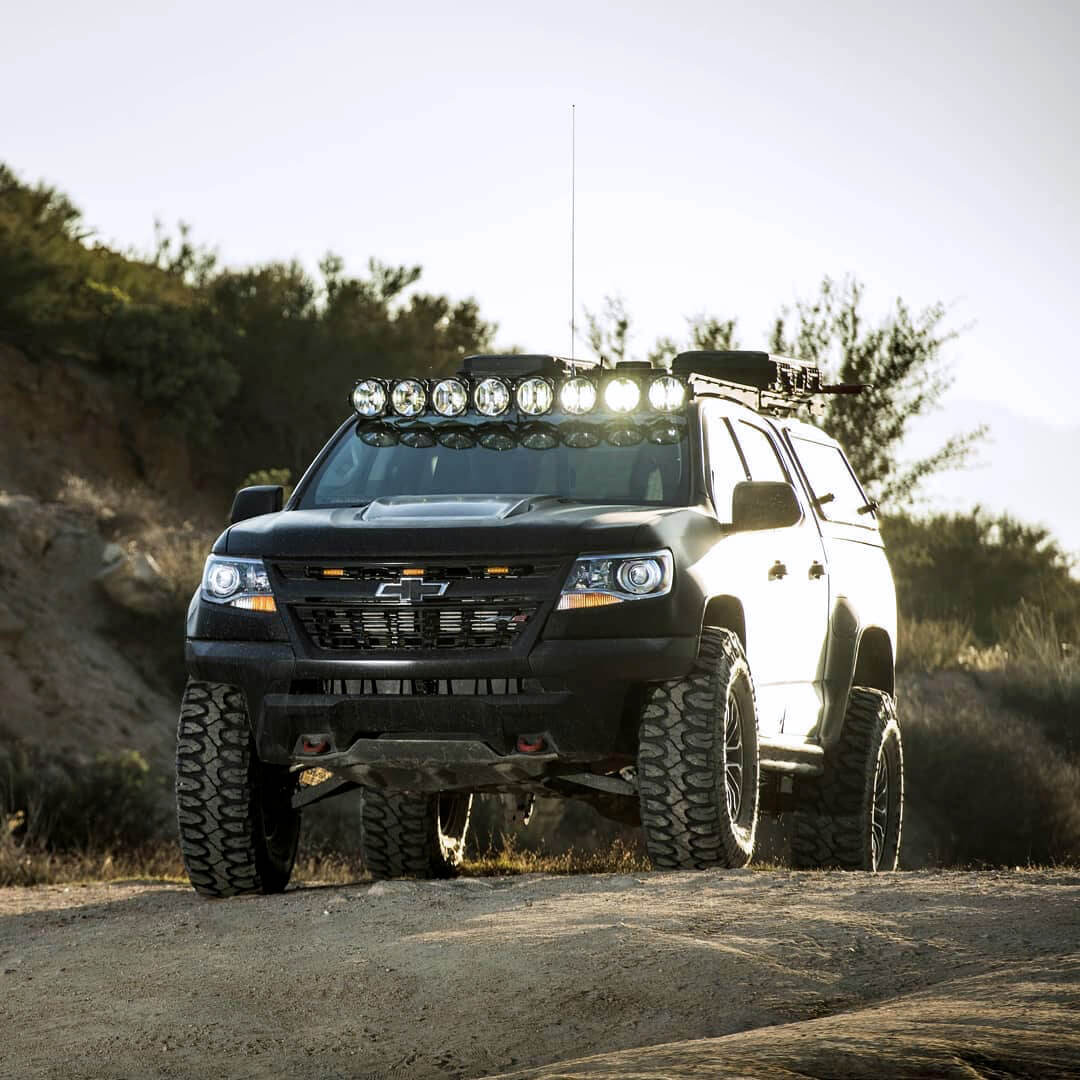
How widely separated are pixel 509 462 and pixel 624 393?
631 mm

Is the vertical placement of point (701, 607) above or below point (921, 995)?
above

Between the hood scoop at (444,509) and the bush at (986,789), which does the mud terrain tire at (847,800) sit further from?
the bush at (986,789)

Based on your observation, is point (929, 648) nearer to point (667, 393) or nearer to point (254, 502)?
point (667, 393)

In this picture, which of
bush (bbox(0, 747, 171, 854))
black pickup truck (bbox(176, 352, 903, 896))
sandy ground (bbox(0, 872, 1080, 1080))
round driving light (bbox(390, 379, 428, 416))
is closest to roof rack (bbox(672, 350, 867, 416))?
black pickup truck (bbox(176, 352, 903, 896))

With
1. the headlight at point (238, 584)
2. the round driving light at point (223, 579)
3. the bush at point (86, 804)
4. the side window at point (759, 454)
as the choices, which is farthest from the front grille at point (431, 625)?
the bush at point (86, 804)

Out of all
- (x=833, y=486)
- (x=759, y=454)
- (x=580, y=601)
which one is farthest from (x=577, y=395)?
(x=833, y=486)

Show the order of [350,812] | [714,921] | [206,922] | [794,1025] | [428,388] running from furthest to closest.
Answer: [350,812] < [428,388] < [206,922] < [714,921] < [794,1025]

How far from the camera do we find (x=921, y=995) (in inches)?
220

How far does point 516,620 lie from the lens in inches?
312

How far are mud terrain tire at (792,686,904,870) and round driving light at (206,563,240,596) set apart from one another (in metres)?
3.86

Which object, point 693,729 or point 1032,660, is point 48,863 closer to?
point 693,729

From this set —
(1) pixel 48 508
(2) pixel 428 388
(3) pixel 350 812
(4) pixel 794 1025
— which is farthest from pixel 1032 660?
(4) pixel 794 1025

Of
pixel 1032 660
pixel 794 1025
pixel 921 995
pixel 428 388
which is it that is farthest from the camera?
pixel 1032 660

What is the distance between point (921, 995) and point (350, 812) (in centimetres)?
1578
